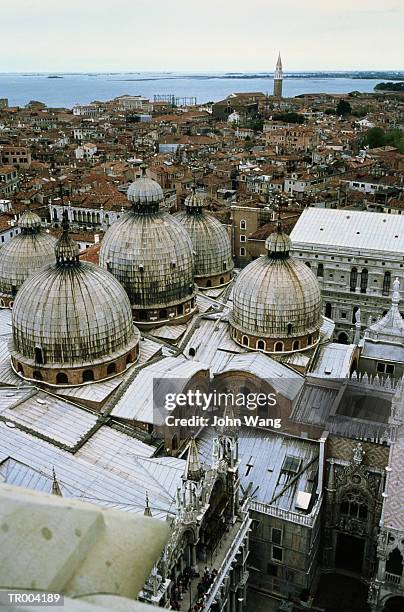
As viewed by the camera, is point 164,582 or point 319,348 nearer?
point 164,582

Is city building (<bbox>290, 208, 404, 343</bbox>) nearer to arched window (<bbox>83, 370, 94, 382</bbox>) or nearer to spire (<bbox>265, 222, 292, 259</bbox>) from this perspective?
spire (<bbox>265, 222, 292, 259</bbox>)

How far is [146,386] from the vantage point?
874 inches

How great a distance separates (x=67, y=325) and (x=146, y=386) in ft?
11.6

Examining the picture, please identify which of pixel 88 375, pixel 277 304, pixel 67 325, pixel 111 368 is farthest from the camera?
pixel 277 304

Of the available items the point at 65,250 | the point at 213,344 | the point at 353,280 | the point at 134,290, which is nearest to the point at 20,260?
the point at 134,290

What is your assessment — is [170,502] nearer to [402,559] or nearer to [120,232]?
[402,559]

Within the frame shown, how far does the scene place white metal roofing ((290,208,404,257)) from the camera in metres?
36.2

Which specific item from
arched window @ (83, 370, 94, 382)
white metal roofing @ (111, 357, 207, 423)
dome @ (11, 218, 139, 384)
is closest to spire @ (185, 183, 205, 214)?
dome @ (11, 218, 139, 384)

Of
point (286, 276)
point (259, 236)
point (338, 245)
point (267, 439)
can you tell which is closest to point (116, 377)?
point (267, 439)

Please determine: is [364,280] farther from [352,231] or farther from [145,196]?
[145,196]

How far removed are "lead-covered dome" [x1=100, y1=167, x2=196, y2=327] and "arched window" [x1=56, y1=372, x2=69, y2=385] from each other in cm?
561

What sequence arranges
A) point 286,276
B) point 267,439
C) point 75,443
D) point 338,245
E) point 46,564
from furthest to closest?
point 338,245
point 286,276
point 267,439
point 75,443
point 46,564

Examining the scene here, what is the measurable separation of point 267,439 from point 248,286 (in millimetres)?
7052

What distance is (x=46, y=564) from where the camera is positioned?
2.48 meters
